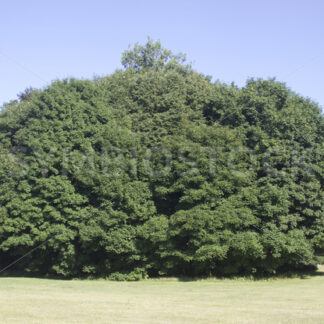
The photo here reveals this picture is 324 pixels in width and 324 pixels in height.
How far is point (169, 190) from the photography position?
30.4 metres

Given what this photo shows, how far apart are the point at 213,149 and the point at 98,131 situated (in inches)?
395

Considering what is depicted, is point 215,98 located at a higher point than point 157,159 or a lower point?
higher

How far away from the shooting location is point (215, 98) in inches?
1378

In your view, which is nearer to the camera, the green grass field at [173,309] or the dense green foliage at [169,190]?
the green grass field at [173,309]

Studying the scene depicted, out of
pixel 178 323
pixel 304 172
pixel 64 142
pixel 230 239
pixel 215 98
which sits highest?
pixel 215 98

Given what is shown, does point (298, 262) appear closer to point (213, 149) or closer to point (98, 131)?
point (213, 149)

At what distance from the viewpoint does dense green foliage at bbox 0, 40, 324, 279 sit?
28.6m

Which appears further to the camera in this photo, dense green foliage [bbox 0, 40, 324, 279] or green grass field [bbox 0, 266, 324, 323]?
dense green foliage [bbox 0, 40, 324, 279]

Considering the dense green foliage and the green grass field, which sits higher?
the dense green foliage

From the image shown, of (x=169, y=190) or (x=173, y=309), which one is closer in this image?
(x=173, y=309)

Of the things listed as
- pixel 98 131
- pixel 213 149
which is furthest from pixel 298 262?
pixel 98 131

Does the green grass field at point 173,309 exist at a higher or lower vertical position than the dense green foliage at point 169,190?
lower

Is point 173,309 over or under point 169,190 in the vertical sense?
under

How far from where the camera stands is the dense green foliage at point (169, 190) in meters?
28.6
